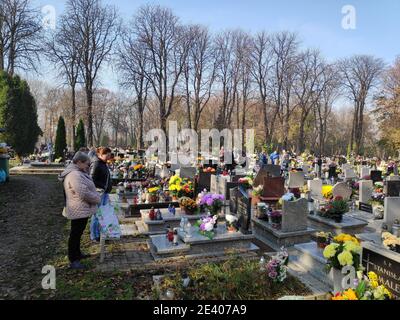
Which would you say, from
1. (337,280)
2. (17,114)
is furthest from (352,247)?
(17,114)

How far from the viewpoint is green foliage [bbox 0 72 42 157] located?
22141 mm

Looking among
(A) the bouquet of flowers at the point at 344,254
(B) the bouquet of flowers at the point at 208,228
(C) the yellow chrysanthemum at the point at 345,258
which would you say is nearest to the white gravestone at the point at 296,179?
(B) the bouquet of flowers at the point at 208,228

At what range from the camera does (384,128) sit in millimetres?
41688

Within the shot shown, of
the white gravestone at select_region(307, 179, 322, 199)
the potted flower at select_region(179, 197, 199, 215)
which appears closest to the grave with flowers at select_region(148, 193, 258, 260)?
the potted flower at select_region(179, 197, 199, 215)

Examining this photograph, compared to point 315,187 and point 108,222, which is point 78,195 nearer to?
point 108,222

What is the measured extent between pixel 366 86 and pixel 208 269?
50267mm

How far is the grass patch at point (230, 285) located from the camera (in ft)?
15.6

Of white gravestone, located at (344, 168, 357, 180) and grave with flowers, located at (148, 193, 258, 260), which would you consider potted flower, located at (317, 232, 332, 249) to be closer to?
grave with flowers, located at (148, 193, 258, 260)

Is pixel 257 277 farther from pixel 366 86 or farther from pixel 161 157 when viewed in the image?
pixel 366 86

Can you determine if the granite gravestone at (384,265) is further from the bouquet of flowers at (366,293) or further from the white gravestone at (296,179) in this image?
the white gravestone at (296,179)

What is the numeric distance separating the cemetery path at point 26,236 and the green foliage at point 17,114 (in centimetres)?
944

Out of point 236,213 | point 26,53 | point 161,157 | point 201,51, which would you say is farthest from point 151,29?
point 236,213

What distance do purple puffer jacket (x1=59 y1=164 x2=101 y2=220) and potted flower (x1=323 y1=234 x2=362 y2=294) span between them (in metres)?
3.86

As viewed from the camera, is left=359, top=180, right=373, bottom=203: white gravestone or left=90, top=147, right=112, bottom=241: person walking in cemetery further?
left=359, top=180, right=373, bottom=203: white gravestone
